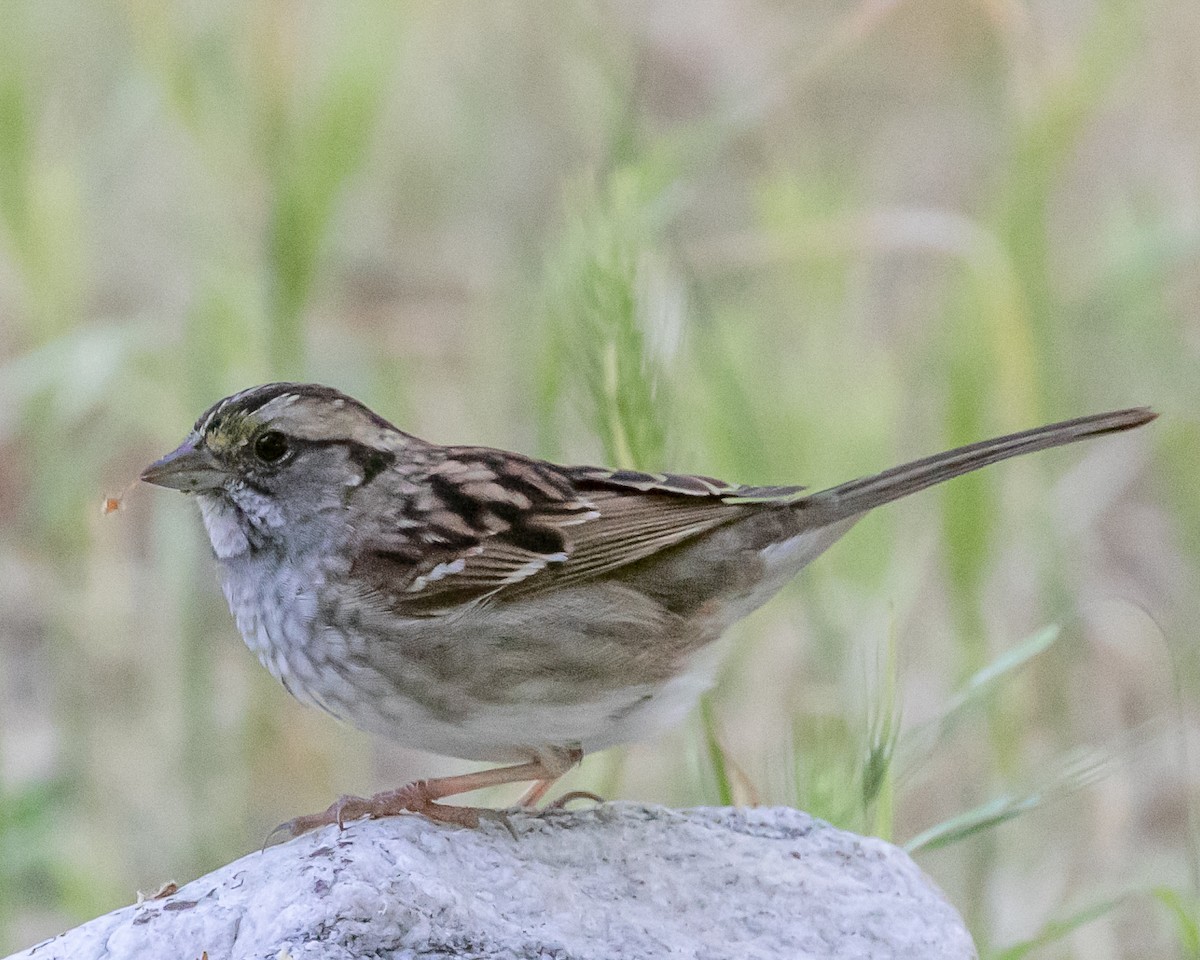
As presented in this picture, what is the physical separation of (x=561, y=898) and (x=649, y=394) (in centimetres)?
→ 79

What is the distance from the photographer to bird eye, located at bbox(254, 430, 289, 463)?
9.07ft

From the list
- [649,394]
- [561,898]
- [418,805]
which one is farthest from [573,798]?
[649,394]

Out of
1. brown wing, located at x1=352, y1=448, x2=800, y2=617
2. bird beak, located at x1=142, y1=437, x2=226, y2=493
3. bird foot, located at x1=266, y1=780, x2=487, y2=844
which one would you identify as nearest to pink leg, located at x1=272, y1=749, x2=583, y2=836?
bird foot, located at x1=266, y1=780, x2=487, y2=844

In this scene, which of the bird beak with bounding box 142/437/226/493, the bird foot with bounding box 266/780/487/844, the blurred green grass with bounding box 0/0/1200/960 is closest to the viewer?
the bird foot with bounding box 266/780/487/844

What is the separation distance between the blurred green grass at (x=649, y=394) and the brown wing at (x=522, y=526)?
11cm

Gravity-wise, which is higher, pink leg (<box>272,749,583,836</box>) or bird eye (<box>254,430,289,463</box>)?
bird eye (<box>254,430,289,463</box>)

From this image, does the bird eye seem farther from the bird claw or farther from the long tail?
the long tail

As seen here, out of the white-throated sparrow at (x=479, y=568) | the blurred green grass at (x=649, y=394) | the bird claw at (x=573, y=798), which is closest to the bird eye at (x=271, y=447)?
the white-throated sparrow at (x=479, y=568)

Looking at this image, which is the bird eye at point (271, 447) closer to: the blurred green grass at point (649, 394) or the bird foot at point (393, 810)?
the blurred green grass at point (649, 394)

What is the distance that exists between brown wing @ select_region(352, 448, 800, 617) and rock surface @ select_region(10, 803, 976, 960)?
0.36 metres

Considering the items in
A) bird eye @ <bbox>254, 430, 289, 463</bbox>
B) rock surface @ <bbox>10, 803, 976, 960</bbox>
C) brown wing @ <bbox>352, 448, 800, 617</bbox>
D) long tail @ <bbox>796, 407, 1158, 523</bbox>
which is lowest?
rock surface @ <bbox>10, 803, 976, 960</bbox>

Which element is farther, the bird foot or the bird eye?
the bird eye

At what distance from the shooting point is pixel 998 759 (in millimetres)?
3373

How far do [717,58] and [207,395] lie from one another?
4.05 metres
